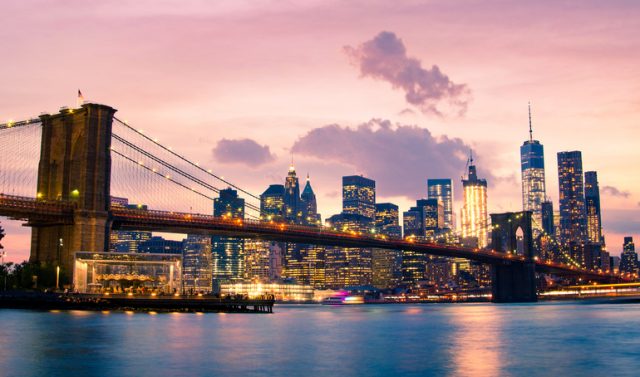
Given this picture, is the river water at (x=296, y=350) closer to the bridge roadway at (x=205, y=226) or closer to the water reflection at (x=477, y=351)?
the water reflection at (x=477, y=351)

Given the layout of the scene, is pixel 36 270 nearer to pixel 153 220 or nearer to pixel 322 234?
pixel 153 220

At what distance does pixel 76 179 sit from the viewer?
8394cm

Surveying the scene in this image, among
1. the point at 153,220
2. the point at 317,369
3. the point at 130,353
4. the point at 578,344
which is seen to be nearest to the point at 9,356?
the point at 130,353

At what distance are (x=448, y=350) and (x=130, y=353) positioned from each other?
61.3ft

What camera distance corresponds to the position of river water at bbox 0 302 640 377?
3675 cm

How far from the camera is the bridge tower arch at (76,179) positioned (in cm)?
8144

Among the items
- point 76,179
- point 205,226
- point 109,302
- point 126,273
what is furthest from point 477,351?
point 76,179

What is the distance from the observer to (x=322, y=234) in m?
107

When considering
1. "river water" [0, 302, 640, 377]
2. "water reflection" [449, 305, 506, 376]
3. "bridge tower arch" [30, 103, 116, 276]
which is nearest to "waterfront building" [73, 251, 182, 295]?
"bridge tower arch" [30, 103, 116, 276]

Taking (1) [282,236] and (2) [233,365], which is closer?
(2) [233,365]

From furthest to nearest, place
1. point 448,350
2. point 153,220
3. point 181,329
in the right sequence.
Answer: point 153,220 < point 181,329 < point 448,350

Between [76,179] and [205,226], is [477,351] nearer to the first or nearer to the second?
[205,226]

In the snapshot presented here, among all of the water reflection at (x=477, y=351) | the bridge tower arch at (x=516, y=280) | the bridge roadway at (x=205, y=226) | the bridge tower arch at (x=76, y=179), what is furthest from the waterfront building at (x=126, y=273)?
the bridge tower arch at (x=516, y=280)

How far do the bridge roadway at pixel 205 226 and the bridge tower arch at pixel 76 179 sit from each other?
1743mm
